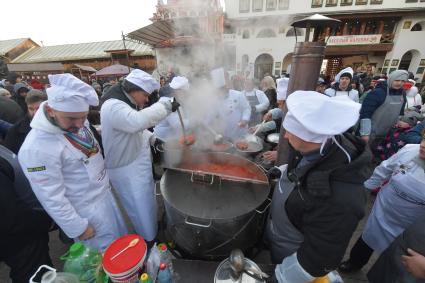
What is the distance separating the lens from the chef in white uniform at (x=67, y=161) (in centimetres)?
178

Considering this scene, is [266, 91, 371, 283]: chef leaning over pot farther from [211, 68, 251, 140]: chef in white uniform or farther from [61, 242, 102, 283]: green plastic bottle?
[211, 68, 251, 140]: chef in white uniform

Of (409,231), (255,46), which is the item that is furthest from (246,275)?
(255,46)

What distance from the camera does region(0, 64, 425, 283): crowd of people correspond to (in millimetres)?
1293

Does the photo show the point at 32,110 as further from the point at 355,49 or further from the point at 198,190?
the point at 355,49

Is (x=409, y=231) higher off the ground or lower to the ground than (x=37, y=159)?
lower

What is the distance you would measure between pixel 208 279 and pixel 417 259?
5.47 feet

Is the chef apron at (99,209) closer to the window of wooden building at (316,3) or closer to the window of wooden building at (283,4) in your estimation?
the window of wooden building at (283,4)

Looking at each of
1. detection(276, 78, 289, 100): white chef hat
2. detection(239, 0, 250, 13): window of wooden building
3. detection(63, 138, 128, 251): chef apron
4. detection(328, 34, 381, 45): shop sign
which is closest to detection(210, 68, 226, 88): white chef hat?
detection(276, 78, 289, 100): white chef hat

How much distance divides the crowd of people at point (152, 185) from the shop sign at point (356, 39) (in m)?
20.6

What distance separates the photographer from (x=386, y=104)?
13.8ft

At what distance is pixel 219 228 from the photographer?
2105mm

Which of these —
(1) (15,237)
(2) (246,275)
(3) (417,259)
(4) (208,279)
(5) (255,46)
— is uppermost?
(5) (255,46)

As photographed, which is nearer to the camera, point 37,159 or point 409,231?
point 409,231

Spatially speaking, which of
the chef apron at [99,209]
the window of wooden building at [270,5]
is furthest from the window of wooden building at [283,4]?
the chef apron at [99,209]
